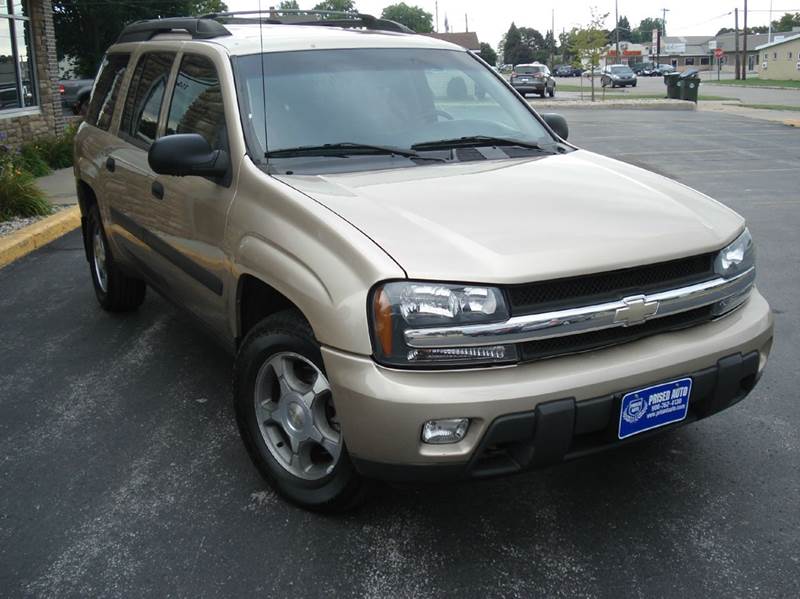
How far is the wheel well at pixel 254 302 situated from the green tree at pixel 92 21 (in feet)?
118

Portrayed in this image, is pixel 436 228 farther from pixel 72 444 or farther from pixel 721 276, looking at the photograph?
pixel 72 444

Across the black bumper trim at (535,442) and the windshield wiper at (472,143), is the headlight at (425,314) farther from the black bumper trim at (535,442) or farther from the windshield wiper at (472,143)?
the windshield wiper at (472,143)

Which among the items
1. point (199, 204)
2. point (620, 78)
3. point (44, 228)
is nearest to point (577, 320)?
point (199, 204)

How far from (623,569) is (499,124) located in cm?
230

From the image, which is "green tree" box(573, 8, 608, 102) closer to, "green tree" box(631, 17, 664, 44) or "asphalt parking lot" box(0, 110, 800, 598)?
"asphalt parking lot" box(0, 110, 800, 598)

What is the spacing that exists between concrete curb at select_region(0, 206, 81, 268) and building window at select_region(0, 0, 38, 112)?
560cm

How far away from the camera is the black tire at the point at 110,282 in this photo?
5867 millimetres

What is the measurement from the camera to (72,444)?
13.3 ft

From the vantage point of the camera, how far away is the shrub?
31.3ft

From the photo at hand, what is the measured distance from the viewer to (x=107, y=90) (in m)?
5.71

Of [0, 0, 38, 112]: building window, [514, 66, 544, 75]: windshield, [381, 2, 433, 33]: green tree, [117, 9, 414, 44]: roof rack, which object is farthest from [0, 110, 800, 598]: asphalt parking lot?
[381, 2, 433, 33]: green tree

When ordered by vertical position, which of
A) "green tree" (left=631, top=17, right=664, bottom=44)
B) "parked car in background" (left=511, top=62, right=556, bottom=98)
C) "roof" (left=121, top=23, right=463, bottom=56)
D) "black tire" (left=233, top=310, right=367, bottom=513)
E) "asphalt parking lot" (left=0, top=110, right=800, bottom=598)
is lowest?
"asphalt parking lot" (left=0, top=110, right=800, bottom=598)

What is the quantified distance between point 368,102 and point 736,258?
175cm

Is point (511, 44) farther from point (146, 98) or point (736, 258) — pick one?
point (736, 258)
